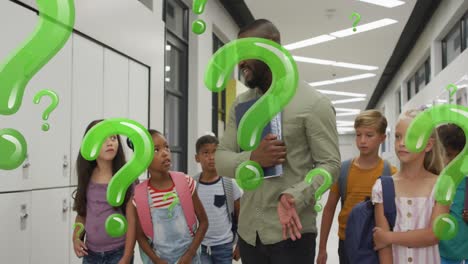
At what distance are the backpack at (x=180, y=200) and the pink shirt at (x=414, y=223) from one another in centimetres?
76

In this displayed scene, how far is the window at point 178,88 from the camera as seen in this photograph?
4.79 metres

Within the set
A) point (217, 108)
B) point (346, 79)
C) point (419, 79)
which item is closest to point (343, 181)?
point (217, 108)

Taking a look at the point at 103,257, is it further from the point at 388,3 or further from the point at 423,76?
the point at 423,76

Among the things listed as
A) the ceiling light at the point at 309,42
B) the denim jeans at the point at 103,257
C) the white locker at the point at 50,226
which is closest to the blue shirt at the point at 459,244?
the denim jeans at the point at 103,257

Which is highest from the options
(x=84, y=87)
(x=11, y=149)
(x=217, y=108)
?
(x=217, y=108)

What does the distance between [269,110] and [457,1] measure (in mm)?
5414

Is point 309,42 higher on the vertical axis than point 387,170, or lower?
higher

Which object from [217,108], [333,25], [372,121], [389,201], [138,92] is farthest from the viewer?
[333,25]

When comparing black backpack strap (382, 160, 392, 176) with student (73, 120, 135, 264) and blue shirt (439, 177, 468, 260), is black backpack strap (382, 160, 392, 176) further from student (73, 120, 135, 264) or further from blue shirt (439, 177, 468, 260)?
student (73, 120, 135, 264)

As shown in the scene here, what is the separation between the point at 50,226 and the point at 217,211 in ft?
2.68

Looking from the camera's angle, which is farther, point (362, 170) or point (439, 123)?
point (362, 170)

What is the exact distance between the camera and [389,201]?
1.32 meters

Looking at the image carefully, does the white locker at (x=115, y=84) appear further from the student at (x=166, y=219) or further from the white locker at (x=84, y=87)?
the student at (x=166, y=219)

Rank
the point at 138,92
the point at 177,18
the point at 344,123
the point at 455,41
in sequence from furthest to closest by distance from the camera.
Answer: the point at 344,123 < the point at 455,41 < the point at 177,18 < the point at 138,92
